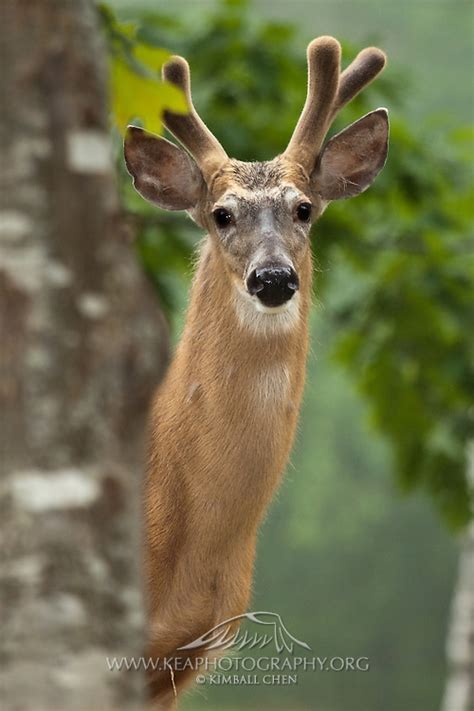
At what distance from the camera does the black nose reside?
532 cm

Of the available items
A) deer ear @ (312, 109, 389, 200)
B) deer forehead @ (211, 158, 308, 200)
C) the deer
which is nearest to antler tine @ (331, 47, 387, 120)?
deer ear @ (312, 109, 389, 200)

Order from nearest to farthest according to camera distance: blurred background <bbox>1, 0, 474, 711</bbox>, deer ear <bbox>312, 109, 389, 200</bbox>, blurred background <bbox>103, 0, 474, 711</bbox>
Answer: deer ear <bbox>312, 109, 389, 200</bbox>
blurred background <bbox>1, 0, 474, 711</bbox>
blurred background <bbox>103, 0, 474, 711</bbox>

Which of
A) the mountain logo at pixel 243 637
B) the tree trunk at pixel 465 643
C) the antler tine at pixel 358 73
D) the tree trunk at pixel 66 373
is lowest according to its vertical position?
the tree trunk at pixel 66 373

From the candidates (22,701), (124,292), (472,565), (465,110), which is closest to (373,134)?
(124,292)

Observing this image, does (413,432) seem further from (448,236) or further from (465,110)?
(465,110)

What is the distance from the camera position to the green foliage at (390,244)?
9688 millimetres

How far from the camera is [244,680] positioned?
19.6 ft

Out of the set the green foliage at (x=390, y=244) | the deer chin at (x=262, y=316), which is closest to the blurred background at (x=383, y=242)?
the green foliage at (x=390, y=244)

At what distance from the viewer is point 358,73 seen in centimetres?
652

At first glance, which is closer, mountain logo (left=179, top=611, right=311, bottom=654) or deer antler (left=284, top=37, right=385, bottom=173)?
mountain logo (left=179, top=611, right=311, bottom=654)

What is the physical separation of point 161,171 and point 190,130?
0.23 m

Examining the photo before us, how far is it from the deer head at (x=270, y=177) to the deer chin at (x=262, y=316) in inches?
0.7

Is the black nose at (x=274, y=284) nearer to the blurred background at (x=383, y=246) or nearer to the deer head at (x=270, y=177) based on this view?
the deer head at (x=270, y=177)

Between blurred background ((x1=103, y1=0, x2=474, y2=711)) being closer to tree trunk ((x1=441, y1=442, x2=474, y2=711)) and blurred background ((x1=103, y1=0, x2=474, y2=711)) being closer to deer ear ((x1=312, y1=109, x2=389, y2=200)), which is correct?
deer ear ((x1=312, y1=109, x2=389, y2=200))
